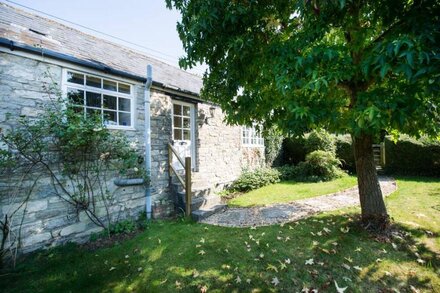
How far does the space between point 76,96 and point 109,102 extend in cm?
75

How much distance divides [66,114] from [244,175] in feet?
23.2

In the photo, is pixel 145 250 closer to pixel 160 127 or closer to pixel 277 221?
pixel 277 221

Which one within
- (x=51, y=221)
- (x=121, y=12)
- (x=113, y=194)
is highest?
(x=121, y=12)

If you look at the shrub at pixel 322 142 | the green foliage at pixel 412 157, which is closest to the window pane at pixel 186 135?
the shrub at pixel 322 142

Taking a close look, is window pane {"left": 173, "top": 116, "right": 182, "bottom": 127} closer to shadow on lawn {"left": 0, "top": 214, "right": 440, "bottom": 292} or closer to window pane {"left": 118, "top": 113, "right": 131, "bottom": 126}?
window pane {"left": 118, "top": 113, "right": 131, "bottom": 126}

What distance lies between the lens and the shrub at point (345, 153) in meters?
12.1

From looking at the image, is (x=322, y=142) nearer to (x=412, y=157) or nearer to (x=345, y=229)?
(x=412, y=157)

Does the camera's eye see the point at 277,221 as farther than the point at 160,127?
No

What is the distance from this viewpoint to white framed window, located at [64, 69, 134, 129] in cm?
511

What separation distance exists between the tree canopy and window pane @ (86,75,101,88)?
7.67ft

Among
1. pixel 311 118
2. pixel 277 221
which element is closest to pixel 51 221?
pixel 277 221

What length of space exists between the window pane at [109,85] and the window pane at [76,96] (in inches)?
23.4

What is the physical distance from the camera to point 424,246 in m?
4.10

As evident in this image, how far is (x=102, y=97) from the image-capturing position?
5.63 meters
